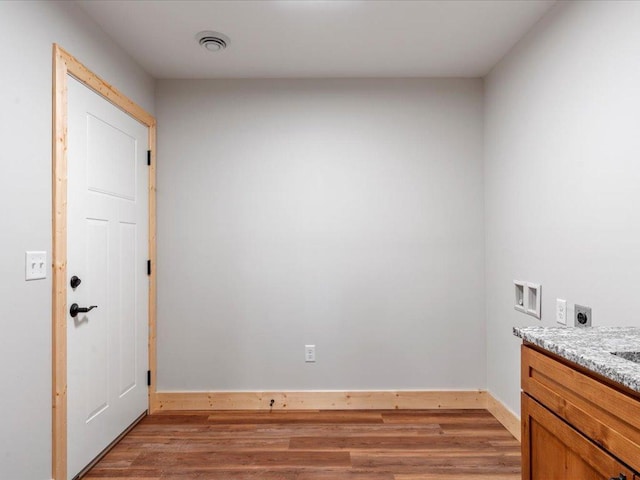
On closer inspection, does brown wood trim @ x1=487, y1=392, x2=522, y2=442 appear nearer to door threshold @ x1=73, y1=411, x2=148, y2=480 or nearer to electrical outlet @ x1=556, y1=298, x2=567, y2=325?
electrical outlet @ x1=556, y1=298, x2=567, y2=325

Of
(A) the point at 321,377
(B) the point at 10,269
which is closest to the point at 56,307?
(B) the point at 10,269

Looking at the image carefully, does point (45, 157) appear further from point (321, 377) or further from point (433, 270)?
point (433, 270)

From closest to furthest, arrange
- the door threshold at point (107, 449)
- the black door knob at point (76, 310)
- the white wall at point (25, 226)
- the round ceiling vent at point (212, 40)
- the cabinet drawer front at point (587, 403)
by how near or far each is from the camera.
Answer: the cabinet drawer front at point (587, 403) → the white wall at point (25, 226) → the black door knob at point (76, 310) → the door threshold at point (107, 449) → the round ceiling vent at point (212, 40)

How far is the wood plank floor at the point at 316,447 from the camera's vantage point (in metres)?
2.21

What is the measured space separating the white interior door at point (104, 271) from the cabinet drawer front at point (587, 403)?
207 cm

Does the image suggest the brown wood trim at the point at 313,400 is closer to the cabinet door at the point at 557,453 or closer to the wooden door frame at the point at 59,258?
the wooden door frame at the point at 59,258

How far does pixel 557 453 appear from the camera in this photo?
1.16 meters

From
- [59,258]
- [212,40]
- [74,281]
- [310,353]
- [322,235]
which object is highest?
[212,40]

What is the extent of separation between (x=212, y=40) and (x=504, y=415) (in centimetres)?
304

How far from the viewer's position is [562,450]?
1.14 metres

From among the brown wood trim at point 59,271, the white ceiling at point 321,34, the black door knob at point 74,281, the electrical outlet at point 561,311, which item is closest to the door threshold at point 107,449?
the brown wood trim at point 59,271

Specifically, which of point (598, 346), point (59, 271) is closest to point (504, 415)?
point (598, 346)

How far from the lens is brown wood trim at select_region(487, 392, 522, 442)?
8.39ft

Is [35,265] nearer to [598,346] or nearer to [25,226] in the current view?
[25,226]
